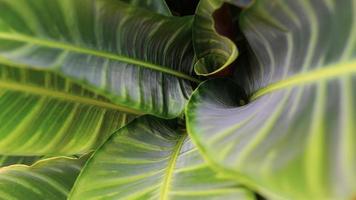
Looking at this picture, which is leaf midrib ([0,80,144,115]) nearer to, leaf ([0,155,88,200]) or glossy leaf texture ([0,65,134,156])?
glossy leaf texture ([0,65,134,156])

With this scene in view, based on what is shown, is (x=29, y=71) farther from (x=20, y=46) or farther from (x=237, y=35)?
(x=237, y=35)

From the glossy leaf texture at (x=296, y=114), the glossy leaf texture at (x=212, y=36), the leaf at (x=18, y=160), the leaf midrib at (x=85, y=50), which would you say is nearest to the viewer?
the glossy leaf texture at (x=296, y=114)

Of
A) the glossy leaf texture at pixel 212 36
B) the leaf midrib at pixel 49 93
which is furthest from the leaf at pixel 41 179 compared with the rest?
the glossy leaf texture at pixel 212 36

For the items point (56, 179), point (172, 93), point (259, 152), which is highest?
point (259, 152)

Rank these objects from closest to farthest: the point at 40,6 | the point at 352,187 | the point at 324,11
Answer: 1. the point at 352,187
2. the point at 324,11
3. the point at 40,6

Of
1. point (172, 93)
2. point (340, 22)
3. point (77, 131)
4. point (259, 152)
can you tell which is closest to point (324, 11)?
point (340, 22)

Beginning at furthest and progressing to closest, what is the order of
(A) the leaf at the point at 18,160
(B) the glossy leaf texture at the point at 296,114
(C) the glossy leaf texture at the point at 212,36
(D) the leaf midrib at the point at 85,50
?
(A) the leaf at the point at 18,160
(C) the glossy leaf texture at the point at 212,36
(D) the leaf midrib at the point at 85,50
(B) the glossy leaf texture at the point at 296,114

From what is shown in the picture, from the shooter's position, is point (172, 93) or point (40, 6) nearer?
point (40, 6)

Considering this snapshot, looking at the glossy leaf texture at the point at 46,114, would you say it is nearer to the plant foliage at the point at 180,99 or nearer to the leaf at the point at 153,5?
the plant foliage at the point at 180,99

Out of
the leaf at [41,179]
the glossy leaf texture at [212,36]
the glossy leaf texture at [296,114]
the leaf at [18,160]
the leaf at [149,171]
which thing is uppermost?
the glossy leaf texture at [296,114]
